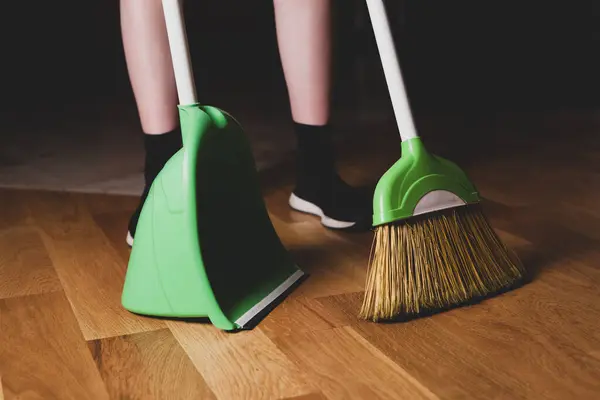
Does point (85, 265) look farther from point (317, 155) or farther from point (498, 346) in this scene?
point (498, 346)

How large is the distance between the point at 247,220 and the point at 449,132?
46.1 inches

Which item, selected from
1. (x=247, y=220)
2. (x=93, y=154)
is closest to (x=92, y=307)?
(x=247, y=220)

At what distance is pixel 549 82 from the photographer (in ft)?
8.68

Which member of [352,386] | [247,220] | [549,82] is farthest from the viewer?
[549,82]

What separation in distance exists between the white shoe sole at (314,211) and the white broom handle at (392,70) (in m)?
0.31

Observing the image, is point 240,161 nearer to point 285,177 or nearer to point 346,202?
point 346,202

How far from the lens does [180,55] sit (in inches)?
34.3

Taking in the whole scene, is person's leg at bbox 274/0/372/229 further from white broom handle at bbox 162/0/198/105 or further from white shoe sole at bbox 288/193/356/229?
white broom handle at bbox 162/0/198/105

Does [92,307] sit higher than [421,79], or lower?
higher

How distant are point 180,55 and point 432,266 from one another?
361 mm

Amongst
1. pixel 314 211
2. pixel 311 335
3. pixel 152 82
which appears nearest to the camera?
pixel 311 335

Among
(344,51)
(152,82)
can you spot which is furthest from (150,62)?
(344,51)

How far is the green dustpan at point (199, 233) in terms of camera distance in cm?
81

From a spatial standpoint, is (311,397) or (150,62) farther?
(150,62)
